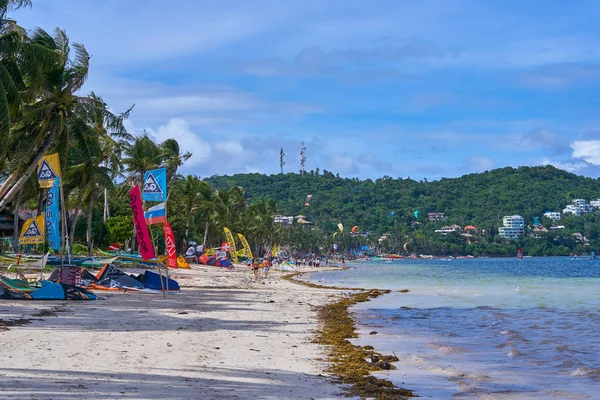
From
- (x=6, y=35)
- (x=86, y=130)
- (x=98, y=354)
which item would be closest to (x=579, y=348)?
(x=98, y=354)

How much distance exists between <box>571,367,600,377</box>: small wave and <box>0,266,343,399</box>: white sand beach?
16.6ft

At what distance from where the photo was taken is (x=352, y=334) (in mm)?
18609

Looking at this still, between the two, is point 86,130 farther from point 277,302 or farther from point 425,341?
point 425,341

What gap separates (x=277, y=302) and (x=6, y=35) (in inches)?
557

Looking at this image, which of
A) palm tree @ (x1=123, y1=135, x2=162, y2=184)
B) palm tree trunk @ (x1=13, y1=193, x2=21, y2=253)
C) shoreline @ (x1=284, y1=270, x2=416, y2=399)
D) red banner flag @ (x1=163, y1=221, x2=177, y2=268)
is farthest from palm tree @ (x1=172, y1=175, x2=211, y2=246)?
shoreline @ (x1=284, y1=270, x2=416, y2=399)

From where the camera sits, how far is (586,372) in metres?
13.8

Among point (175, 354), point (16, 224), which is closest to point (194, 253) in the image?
point (16, 224)

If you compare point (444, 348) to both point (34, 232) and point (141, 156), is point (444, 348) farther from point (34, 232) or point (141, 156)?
point (141, 156)

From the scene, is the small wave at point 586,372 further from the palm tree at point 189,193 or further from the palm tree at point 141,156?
the palm tree at point 189,193

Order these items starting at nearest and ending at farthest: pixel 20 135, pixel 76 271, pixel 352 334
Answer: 1. pixel 352 334
2. pixel 76 271
3. pixel 20 135

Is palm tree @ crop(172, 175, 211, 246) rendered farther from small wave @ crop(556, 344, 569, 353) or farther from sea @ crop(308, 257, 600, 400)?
small wave @ crop(556, 344, 569, 353)

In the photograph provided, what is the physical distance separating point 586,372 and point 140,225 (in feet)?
44.6

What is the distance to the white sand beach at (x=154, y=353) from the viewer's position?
9.07m

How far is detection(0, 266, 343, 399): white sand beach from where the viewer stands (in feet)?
29.8
